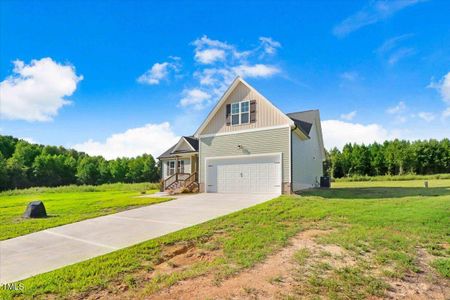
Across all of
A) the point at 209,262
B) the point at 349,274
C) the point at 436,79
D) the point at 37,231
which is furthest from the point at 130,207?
the point at 436,79

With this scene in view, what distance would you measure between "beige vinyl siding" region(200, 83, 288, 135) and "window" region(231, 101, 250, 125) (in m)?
0.25

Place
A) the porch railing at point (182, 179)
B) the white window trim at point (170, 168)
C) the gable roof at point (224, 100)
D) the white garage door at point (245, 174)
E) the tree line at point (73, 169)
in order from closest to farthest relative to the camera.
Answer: the white garage door at point (245, 174), the gable roof at point (224, 100), the porch railing at point (182, 179), the white window trim at point (170, 168), the tree line at point (73, 169)

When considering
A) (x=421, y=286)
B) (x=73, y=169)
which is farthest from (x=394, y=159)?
(x=73, y=169)

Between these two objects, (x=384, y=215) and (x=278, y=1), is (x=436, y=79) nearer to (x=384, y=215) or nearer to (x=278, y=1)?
(x=278, y=1)

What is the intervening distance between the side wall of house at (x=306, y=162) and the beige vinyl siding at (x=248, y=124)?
53.9 inches

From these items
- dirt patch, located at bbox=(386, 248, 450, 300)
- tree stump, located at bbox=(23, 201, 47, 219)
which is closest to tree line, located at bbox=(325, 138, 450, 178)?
tree stump, located at bbox=(23, 201, 47, 219)

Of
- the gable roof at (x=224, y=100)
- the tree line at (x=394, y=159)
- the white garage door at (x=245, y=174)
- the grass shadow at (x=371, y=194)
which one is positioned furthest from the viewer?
the tree line at (x=394, y=159)

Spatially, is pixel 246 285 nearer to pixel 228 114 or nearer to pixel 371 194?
pixel 371 194

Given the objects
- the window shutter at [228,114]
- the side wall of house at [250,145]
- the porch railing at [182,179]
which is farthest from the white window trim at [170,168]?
the window shutter at [228,114]

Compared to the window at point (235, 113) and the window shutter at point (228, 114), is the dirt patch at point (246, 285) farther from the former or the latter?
the window shutter at point (228, 114)

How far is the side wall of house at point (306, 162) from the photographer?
1490cm

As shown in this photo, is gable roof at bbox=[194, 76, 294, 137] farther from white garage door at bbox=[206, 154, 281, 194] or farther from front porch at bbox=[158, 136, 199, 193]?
front porch at bbox=[158, 136, 199, 193]

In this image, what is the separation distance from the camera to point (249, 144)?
15414 mm

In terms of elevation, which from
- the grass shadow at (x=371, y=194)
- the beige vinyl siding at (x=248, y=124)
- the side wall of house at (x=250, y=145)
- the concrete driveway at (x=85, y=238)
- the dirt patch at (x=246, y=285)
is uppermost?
the beige vinyl siding at (x=248, y=124)
